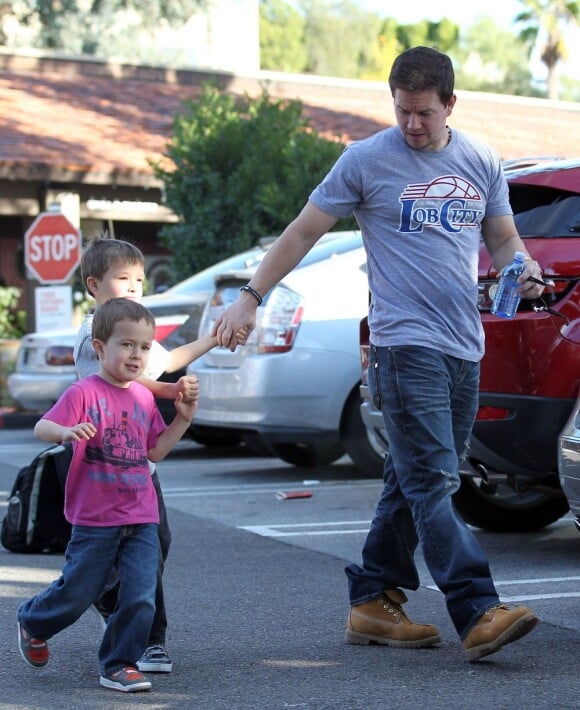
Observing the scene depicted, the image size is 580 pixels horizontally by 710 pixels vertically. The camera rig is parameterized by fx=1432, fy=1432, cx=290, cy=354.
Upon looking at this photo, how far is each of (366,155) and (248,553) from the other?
8.98ft

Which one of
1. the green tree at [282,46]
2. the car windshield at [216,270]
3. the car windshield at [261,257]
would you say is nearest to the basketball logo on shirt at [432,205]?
the car windshield at [261,257]

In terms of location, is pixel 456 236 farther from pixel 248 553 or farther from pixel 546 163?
pixel 248 553

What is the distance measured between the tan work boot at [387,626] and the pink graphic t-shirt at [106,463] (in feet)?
3.05

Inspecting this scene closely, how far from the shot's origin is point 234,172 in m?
15.7

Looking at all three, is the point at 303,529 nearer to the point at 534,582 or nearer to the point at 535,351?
the point at 534,582

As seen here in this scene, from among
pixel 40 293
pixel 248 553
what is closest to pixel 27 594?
pixel 248 553

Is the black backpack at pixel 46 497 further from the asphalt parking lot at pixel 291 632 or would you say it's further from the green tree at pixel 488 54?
the green tree at pixel 488 54

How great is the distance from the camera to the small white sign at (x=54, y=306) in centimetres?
1595

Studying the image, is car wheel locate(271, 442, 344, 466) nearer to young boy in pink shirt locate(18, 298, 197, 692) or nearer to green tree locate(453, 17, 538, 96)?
young boy in pink shirt locate(18, 298, 197, 692)


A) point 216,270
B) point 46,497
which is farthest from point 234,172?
point 46,497

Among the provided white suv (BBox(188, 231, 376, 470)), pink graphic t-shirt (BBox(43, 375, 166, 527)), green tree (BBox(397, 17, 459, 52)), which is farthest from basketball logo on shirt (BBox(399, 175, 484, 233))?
green tree (BBox(397, 17, 459, 52))

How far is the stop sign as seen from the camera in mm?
15891

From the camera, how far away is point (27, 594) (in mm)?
5844

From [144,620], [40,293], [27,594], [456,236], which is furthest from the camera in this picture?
[40,293]
